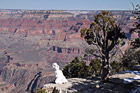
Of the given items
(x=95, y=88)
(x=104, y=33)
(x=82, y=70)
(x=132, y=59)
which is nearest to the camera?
(x=95, y=88)

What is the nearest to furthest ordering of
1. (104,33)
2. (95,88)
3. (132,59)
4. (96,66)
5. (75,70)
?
1. (95,88)
2. (104,33)
3. (132,59)
4. (96,66)
5. (75,70)

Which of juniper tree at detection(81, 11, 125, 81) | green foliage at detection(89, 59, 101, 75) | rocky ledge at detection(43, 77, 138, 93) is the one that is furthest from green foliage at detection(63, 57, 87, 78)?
juniper tree at detection(81, 11, 125, 81)

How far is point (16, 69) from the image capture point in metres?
171

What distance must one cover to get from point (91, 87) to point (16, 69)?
162 m

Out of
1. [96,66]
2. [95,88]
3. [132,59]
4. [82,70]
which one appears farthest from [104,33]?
[96,66]

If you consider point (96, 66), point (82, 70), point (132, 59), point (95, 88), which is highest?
point (132, 59)

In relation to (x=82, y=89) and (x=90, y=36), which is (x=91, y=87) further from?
(x=90, y=36)

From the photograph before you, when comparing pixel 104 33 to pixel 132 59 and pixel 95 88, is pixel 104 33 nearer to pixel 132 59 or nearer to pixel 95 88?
pixel 95 88

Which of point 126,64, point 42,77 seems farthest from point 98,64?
point 42,77

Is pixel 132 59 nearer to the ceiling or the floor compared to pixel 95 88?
nearer to the ceiling

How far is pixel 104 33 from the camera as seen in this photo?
1728cm

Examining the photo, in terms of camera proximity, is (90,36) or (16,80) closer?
(90,36)

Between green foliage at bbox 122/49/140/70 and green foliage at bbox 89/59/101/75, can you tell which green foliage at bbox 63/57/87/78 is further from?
green foliage at bbox 122/49/140/70

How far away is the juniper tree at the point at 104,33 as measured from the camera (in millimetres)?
Answer: 17000
